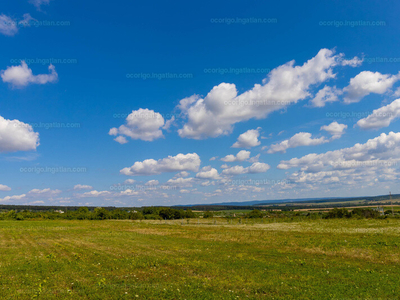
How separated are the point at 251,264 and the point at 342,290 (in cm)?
668

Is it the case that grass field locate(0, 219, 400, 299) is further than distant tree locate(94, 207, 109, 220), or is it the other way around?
distant tree locate(94, 207, 109, 220)

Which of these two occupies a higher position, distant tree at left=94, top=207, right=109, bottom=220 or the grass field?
the grass field

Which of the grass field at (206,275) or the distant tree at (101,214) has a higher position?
the grass field at (206,275)

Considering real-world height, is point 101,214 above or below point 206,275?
below

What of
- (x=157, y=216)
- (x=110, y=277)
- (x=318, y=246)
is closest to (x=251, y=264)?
(x=110, y=277)

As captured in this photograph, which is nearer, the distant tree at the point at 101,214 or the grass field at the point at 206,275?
the grass field at the point at 206,275

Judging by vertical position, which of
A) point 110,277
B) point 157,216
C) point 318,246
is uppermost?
point 110,277

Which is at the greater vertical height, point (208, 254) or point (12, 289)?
point (12, 289)

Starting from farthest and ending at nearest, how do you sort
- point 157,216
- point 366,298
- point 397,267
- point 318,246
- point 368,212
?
1. point 157,216
2. point 368,212
3. point 318,246
4. point 397,267
5. point 366,298

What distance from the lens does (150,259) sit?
19.8 meters

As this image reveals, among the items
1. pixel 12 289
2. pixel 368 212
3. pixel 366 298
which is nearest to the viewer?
pixel 366 298

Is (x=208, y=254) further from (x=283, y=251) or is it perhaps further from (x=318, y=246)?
(x=318, y=246)

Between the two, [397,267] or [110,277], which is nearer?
[110,277]

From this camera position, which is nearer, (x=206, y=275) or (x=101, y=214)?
(x=206, y=275)
